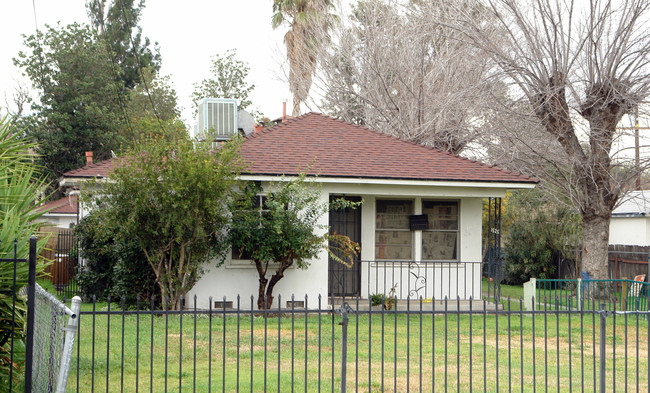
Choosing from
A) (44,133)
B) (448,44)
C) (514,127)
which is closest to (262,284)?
(514,127)

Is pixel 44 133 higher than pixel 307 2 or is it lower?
lower

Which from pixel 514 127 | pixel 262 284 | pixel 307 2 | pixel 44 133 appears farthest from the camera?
pixel 44 133

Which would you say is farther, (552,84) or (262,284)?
(552,84)

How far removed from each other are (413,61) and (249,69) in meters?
27.3

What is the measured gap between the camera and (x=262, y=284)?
15773mm

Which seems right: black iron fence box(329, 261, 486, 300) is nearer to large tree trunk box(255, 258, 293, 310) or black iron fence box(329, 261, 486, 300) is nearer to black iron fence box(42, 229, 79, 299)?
large tree trunk box(255, 258, 293, 310)

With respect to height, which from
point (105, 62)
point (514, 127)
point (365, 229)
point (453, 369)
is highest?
point (105, 62)

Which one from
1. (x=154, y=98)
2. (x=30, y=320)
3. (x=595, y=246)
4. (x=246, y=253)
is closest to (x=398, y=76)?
(x=595, y=246)

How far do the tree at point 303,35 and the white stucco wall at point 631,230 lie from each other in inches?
545

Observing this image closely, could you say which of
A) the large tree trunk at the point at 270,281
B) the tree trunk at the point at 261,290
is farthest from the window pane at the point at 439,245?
the tree trunk at the point at 261,290

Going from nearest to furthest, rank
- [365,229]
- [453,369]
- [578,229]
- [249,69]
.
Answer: [453,369] → [365,229] → [578,229] → [249,69]

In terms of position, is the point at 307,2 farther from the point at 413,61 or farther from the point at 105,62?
the point at 105,62

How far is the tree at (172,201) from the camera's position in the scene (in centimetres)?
1432

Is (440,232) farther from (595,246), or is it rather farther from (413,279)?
(595,246)
